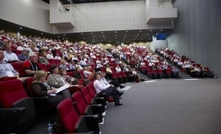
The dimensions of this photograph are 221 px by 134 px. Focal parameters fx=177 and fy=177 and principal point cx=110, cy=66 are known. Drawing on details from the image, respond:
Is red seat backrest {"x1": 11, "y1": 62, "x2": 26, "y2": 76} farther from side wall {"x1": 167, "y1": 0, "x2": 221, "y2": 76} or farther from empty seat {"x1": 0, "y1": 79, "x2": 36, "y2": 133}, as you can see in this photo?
side wall {"x1": 167, "y1": 0, "x2": 221, "y2": 76}

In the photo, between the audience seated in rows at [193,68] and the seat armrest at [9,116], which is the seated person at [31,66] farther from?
the audience seated in rows at [193,68]

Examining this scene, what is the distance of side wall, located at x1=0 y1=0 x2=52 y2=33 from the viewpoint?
10883mm

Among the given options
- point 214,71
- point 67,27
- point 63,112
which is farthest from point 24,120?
point 67,27

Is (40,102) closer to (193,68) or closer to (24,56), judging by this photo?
(24,56)

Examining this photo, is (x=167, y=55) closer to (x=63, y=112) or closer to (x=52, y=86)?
(x=52, y=86)

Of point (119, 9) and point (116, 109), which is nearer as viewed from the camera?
point (116, 109)

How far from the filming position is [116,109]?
3.91m

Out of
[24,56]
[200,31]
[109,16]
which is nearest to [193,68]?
[200,31]

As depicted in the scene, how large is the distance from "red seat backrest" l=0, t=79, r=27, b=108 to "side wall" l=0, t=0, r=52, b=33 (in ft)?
32.6

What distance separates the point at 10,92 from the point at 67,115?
97cm

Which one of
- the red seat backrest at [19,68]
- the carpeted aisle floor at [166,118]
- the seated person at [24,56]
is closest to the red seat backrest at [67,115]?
the carpeted aisle floor at [166,118]

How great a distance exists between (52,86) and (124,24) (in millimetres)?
13969

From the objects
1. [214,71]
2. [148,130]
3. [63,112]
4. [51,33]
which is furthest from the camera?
[51,33]

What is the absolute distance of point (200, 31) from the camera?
11.2 meters
